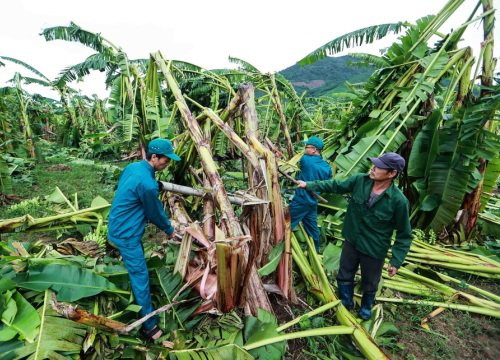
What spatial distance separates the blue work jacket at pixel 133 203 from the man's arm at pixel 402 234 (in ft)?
7.11

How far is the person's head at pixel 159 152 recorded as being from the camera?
2.36 m

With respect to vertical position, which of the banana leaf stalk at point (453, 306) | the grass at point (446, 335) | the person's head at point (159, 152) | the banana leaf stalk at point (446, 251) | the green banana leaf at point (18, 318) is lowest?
the grass at point (446, 335)

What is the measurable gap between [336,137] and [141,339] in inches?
190

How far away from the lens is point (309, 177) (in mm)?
3854

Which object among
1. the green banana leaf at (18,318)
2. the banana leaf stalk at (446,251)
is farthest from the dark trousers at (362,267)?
the green banana leaf at (18,318)

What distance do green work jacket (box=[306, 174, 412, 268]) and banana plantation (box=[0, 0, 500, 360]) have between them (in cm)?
60

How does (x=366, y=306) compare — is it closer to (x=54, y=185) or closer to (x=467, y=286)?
(x=467, y=286)

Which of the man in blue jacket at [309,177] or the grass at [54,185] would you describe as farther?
the grass at [54,185]

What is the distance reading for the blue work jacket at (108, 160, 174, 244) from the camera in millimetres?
2297

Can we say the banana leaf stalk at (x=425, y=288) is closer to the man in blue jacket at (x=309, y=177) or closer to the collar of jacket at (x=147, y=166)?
the man in blue jacket at (x=309, y=177)

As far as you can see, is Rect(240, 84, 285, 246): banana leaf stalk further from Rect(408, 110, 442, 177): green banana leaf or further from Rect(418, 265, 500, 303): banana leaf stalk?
Rect(408, 110, 442, 177): green banana leaf

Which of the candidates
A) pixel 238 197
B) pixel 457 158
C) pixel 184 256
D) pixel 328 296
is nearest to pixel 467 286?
pixel 457 158

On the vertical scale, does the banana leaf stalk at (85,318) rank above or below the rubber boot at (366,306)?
above

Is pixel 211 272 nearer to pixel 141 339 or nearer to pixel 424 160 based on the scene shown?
pixel 141 339
